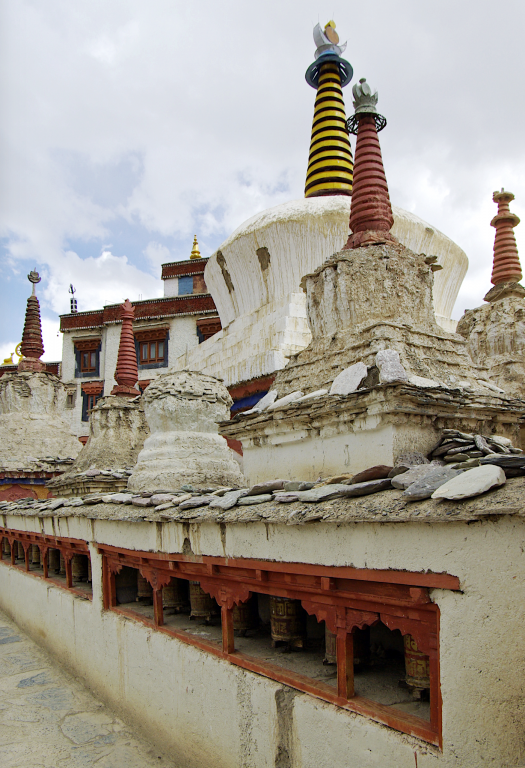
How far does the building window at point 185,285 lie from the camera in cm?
2592

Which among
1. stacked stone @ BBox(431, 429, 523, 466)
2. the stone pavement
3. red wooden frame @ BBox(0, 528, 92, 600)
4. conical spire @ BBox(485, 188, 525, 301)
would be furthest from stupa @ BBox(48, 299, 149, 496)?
stacked stone @ BBox(431, 429, 523, 466)

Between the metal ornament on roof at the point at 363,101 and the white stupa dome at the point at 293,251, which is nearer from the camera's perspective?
the metal ornament on roof at the point at 363,101

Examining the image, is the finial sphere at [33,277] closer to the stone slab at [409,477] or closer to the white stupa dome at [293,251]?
the white stupa dome at [293,251]

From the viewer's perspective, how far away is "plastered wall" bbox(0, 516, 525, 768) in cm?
188

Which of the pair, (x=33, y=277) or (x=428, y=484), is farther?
(x=33, y=277)

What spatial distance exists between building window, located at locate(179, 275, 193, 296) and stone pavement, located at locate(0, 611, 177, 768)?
2120cm

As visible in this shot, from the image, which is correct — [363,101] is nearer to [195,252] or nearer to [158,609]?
[158,609]

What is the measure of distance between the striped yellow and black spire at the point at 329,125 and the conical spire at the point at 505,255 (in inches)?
176

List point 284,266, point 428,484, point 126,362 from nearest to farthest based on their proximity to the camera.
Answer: point 428,484 → point 284,266 → point 126,362

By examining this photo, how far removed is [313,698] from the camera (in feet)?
8.75

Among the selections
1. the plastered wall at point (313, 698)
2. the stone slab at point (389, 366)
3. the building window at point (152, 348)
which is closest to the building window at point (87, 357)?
the building window at point (152, 348)

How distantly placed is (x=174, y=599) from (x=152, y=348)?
20.6 metres

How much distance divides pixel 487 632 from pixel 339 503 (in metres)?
0.79

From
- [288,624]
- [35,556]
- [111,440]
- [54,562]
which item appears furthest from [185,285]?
[288,624]
